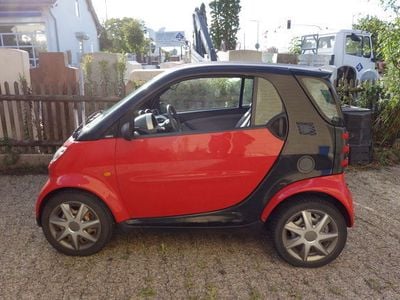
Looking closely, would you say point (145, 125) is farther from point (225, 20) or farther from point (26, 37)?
point (225, 20)

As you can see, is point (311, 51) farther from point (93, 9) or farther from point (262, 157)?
point (93, 9)

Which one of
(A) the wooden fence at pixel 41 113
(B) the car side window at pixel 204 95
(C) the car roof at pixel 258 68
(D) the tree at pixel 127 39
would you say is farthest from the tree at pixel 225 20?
(C) the car roof at pixel 258 68

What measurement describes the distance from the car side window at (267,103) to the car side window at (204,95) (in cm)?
72

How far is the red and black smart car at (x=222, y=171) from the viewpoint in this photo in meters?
2.78

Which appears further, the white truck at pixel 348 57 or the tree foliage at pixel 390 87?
the white truck at pixel 348 57

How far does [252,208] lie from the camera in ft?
9.50

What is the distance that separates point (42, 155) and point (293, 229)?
4117 millimetres

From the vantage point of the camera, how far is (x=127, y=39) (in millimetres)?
35531

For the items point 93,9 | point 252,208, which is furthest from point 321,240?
point 93,9

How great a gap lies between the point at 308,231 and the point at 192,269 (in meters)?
1.01

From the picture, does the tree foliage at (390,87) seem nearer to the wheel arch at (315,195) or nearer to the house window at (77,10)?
the wheel arch at (315,195)

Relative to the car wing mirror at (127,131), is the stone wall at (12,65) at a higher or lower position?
higher

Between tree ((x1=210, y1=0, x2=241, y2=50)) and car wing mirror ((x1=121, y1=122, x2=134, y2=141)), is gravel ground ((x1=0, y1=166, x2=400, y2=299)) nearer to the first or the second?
car wing mirror ((x1=121, y1=122, x2=134, y2=141))

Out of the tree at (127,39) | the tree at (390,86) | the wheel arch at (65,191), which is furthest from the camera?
the tree at (127,39)
